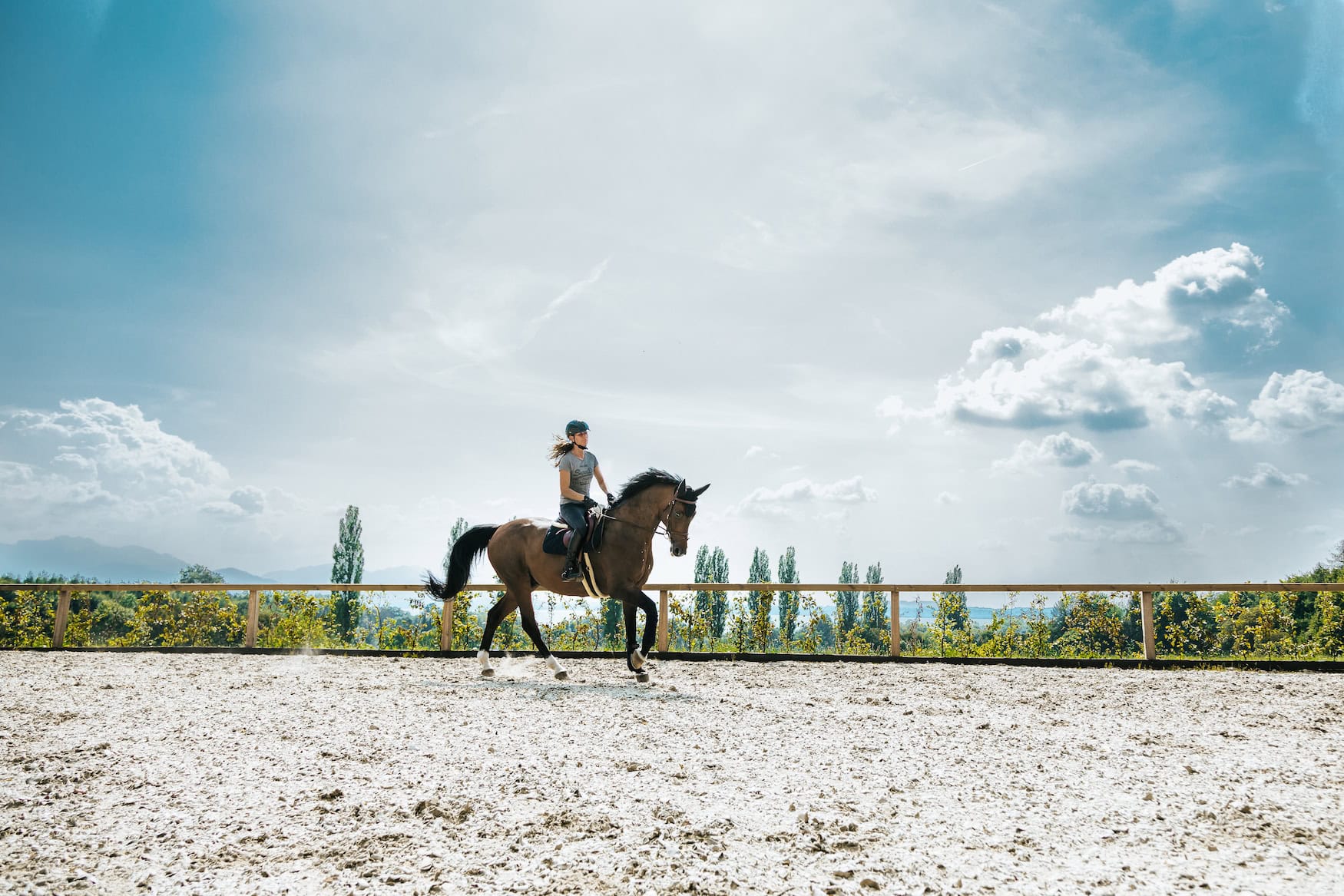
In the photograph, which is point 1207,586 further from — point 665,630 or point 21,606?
point 21,606

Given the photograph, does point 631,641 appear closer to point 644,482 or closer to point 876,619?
point 644,482

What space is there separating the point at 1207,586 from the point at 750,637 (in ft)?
22.7

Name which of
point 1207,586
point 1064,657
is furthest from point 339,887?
point 1207,586

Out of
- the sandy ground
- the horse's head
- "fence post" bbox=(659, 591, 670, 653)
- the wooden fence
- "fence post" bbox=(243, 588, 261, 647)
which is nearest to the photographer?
the sandy ground

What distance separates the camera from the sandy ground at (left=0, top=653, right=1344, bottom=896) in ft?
10.9

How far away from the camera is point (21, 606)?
15156 millimetres

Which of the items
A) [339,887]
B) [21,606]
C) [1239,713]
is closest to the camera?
[339,887]

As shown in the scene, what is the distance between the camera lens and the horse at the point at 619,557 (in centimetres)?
909

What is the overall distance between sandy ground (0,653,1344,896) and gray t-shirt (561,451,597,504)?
2.44 meters

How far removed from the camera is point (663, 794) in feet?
14.2

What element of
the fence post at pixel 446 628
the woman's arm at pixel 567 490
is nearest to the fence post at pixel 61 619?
the fence post at pixel 446 628

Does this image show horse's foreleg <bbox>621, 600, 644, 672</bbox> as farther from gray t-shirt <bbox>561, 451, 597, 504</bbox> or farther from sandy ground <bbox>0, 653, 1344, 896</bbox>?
gray t-shirt <bbox>561, 451, 597, 504</bbox>

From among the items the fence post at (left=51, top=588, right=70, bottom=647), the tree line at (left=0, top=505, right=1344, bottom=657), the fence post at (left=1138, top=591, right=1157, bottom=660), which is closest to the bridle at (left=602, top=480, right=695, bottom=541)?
the tree line at (left=0, top=505, right=1344, bottom=657)

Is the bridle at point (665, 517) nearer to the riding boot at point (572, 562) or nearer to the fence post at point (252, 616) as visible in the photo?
the riding boot at point (572, 562)
